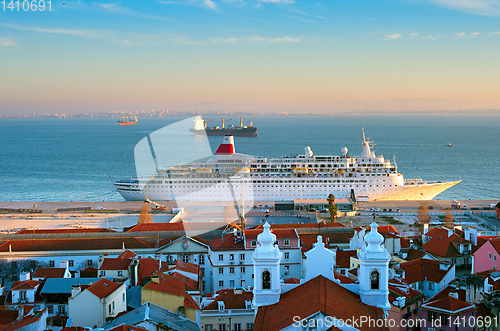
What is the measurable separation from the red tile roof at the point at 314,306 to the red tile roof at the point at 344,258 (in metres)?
7.01

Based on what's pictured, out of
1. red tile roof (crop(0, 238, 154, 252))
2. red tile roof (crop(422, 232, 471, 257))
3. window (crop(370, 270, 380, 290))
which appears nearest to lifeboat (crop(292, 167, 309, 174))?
red tile roof (crop(0, 238, 154, 252))

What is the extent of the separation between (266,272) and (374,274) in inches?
101

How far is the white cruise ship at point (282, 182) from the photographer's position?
51.9 m

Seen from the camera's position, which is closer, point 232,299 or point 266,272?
point 266,272

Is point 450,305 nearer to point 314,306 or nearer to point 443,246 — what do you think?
point 314,306

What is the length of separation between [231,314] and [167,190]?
38621mm

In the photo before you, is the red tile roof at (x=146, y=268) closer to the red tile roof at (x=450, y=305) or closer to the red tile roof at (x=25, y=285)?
the red tile roof at (x=25, y=285)

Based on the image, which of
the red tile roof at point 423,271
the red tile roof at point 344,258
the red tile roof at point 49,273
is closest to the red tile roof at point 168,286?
the red tile roof at point 49,273

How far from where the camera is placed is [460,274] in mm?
19797

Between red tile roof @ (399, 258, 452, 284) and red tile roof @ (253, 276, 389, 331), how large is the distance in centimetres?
562

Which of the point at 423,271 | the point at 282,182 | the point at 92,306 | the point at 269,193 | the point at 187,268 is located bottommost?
the point at 269,193

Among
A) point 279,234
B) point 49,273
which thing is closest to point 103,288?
point 49,273

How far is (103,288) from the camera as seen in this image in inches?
628

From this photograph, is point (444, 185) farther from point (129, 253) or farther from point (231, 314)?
point (231, 314)
